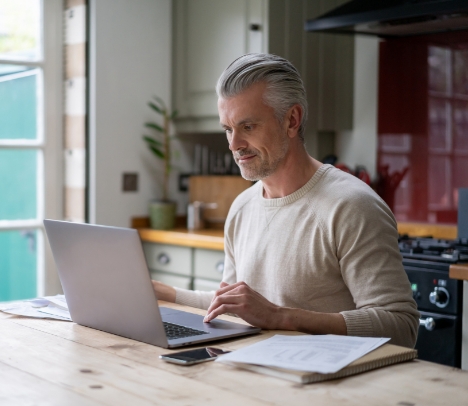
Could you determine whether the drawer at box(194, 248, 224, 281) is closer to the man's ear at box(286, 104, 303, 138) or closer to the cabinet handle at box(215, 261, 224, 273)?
the cabinet handle at box(215, 261, 224, 273)

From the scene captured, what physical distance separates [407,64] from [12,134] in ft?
6.28

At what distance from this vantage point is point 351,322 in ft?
5.15

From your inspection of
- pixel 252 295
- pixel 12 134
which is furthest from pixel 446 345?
pixel 12 134

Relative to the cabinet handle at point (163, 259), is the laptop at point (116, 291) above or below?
above

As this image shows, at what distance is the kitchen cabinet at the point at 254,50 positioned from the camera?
11.1 ft

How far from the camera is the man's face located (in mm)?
1803

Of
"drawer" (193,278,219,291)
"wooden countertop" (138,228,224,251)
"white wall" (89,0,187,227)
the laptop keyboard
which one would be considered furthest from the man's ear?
"white wall" (89,0,187,227)

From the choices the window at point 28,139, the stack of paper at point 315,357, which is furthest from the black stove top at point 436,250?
the window at point 28,139

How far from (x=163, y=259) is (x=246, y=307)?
6.76ft

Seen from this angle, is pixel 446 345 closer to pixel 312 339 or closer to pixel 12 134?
pixel 312 339

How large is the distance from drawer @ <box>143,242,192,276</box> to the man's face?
1.59 m

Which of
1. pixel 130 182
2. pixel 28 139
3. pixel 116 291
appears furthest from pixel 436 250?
pixel 28 139

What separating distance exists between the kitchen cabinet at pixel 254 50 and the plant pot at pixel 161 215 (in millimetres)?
424

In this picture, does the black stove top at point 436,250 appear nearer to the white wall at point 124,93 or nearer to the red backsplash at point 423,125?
the red backsplash at point 423,125
